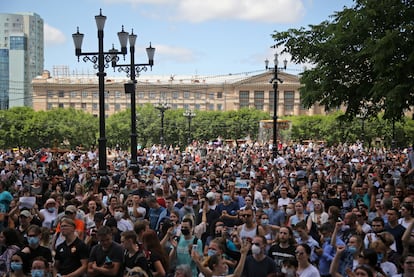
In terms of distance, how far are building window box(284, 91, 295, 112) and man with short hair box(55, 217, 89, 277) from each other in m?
122

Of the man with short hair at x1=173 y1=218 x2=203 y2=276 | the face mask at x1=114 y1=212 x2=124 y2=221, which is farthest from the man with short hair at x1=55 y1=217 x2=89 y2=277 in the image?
the face mask at x1=114 y1=212 x2=124 y2=221

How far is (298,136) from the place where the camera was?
3684 inches

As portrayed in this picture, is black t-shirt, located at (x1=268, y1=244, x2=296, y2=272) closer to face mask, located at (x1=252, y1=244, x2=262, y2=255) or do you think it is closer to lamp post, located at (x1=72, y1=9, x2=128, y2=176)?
face mask, located at (x1=252, y1=244, x2=262, y2=255)

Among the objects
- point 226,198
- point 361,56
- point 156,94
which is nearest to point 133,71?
point 361,56

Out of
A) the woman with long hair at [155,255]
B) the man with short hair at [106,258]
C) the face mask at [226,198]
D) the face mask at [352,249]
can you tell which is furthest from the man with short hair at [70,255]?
the face mask at [226,198]

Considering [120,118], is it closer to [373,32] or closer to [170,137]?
[170,137]

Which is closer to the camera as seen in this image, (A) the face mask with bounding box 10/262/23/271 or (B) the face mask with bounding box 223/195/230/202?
(A) the face mask with bounding box 10/262/23/271

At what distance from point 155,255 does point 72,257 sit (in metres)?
1.00

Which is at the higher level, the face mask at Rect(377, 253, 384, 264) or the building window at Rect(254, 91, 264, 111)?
the face mask at Rect(377, 253, 384, 264)

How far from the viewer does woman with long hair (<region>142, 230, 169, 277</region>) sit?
271 inches

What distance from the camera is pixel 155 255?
22.8ft

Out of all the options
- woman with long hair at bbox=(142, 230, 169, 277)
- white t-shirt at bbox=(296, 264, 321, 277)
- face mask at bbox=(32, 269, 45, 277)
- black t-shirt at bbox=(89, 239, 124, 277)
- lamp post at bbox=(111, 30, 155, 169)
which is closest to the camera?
face mask at bbox=(32, 269, 45, 277)

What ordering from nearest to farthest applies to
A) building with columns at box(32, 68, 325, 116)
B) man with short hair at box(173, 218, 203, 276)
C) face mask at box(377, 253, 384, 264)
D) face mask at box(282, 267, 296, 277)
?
face mask at box(282, 267, 296, 277), face mask at box(377, 253, 384, 264), man with short hair at box(173, 218, 203, 276), building with columns at box(32, 68, 325, 116)

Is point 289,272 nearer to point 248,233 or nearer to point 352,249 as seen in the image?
point 352,249
